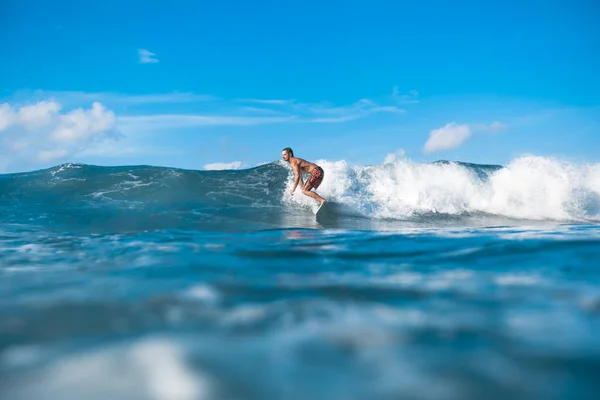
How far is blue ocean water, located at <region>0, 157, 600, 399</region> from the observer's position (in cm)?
178

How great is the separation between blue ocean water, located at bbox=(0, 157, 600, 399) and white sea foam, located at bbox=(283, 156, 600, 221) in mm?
6323

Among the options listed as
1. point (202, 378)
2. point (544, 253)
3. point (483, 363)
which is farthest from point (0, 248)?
point (544, 253)

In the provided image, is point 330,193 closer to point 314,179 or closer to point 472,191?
point 314,179

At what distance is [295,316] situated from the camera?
2.60m

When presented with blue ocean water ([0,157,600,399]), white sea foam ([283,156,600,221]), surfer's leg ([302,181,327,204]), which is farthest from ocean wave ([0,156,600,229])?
blue ocean water ([0,157,600,399])

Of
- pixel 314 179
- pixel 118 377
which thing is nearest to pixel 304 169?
pixel 314 179

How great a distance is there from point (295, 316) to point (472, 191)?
12720mm

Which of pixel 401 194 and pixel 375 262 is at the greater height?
pixel 401 194

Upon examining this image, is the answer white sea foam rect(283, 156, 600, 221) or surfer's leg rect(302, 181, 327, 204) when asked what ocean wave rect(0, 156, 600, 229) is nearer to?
white sea foam rect(283, 156, 600, 221)

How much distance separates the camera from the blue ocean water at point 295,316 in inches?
69.9

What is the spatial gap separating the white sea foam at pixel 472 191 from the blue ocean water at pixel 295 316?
6323 millimetres

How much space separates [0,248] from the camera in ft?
18.9

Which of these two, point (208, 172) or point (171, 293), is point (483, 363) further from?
point (208, 172)

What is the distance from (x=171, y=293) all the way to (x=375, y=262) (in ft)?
6.94
